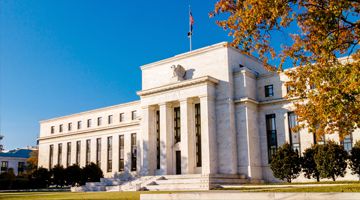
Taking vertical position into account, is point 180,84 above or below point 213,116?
above

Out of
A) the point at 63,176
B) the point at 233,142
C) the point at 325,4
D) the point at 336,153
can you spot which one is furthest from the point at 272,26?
the point at 63,176

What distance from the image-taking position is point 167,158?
44875 millimetres

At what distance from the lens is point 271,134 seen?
1699 inches

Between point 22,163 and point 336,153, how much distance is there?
8690cm

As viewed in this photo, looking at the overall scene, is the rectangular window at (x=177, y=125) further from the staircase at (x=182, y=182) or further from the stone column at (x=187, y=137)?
the staircase at (x=182, y=182)

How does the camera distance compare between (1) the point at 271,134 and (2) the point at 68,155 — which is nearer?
(1) the point at 271,134

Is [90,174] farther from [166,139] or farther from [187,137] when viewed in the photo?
[187,137]

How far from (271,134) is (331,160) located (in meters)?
9.85

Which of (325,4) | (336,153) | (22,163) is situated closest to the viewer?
(325,4)

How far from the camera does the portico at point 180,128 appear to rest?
→ 42125 mm

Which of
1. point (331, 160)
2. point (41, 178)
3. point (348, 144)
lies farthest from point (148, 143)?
point (348, 144)

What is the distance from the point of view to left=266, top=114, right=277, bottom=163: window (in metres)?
42.7

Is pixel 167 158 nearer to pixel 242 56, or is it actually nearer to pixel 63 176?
pixel 242 56

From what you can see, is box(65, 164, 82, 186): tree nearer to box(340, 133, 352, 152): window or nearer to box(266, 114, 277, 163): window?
box(266, 114, 277, 163): window
